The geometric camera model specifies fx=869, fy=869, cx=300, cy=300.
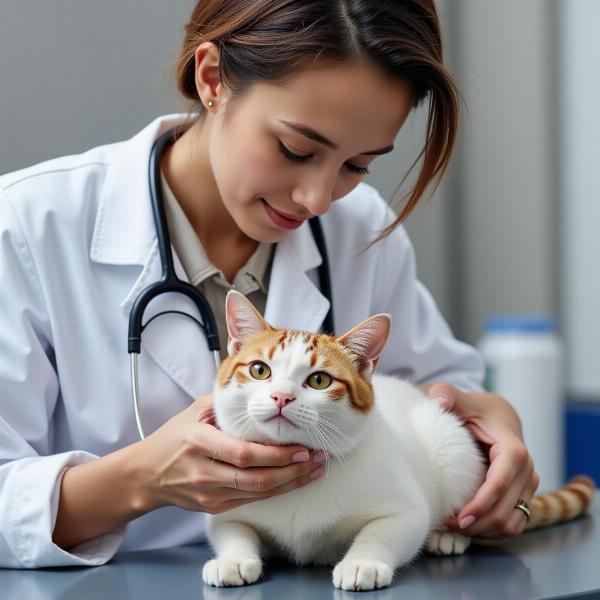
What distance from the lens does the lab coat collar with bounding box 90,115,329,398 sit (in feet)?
3.72

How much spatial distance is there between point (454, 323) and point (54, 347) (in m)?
1.42

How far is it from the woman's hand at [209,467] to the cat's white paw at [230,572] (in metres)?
0.06

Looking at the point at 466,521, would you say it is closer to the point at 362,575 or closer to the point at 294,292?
the point at 362,575

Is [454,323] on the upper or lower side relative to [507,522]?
lower

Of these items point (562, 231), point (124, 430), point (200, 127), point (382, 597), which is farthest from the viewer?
point (562, 231)

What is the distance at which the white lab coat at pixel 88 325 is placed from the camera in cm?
105

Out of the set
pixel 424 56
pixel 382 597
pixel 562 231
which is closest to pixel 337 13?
pixel 424 56

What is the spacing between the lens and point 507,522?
1.04m

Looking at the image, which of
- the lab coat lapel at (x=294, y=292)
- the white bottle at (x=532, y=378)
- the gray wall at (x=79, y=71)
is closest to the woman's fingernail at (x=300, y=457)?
the lab coat lapel at (x=294, y=292)

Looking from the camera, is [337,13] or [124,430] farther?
[124,430]

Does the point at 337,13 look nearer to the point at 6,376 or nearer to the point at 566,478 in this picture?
the point at 6,376

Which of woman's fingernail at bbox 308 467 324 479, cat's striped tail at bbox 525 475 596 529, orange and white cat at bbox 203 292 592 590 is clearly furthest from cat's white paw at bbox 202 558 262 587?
cat's striped tail at bbox 525 475 596 529

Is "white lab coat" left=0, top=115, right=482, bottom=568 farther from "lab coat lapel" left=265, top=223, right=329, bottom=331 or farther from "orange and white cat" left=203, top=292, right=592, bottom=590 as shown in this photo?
"orange and white cat" left=203, top=292, right=592, bottom=590

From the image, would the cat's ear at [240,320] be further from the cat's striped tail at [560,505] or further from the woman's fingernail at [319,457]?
the cat's striped tail at [560,505]
